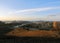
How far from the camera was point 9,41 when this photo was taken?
25.5ft

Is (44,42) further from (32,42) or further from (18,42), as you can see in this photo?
(18,42)

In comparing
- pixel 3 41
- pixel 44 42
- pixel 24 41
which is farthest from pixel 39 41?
pixel 3 41

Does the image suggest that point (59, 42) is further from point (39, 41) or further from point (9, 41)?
point (9, 41)

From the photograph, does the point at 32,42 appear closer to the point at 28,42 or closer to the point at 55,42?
the point at 28,42

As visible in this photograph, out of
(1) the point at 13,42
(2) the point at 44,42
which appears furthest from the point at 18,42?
(2) the point at 44,42

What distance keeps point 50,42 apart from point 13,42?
7.10ft

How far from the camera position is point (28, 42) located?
771 cm

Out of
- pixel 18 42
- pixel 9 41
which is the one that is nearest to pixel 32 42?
pixel 18 42

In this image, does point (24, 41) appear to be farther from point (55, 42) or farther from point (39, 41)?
point (55, 42)

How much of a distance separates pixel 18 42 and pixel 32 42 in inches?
31.5

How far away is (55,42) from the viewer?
801 centimetres

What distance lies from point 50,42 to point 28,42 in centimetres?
131

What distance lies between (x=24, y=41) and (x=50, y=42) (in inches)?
60.6

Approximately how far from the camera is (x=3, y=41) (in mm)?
7676
